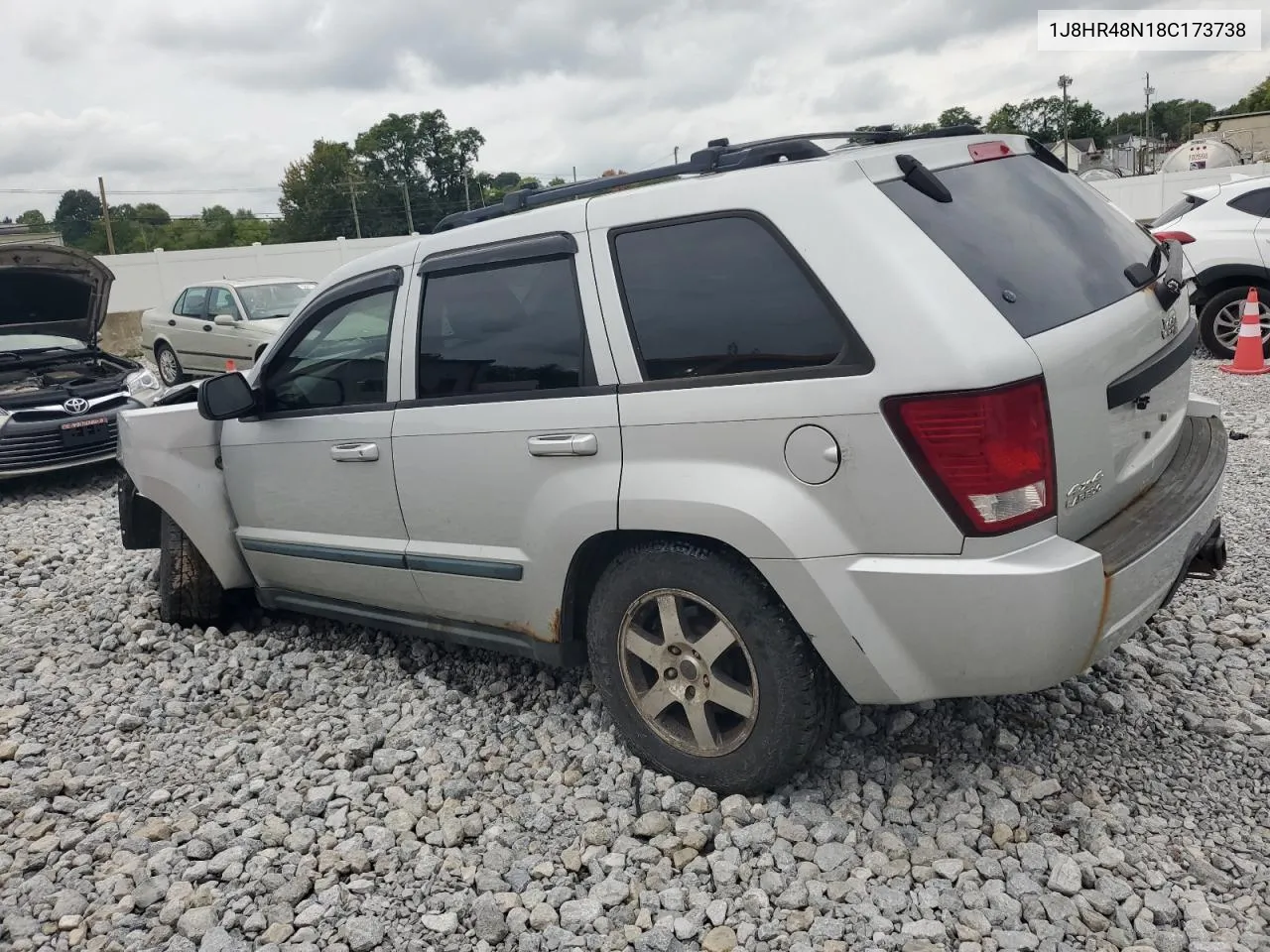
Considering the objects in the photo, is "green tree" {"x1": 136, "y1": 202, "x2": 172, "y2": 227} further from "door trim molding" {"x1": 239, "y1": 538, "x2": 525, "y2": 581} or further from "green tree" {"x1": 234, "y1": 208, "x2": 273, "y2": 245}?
"door trim molding" {"x1": 239, "y1": 538, "x2": 525, "y2": 581}

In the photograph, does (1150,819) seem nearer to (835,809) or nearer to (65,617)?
(835,809)

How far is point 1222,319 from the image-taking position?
8898mm

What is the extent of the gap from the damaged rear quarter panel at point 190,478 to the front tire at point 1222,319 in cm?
834

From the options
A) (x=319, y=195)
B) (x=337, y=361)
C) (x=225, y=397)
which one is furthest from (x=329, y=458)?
(x=319, y=195)

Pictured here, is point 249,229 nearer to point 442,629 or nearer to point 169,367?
point 169,367

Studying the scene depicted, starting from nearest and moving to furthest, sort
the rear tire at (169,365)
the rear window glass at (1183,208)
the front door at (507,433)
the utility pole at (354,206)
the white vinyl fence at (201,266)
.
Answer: the front door at (507,433) → the rear window glass at (1183,208) → the rear tire at (169,365) → the white vinyl fence at (201,266) → the utility pole at (354,206)

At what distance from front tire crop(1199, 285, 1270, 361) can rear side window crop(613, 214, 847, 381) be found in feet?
25.5

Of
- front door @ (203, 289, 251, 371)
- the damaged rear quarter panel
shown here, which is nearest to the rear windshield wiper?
the damaged rear quarter panel

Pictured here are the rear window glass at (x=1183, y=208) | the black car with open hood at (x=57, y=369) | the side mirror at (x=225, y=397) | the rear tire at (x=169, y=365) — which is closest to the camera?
the side mirror at (x=225, y=397)

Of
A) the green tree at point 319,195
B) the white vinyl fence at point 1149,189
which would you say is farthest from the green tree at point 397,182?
the white vinyl fence at point 1149,189

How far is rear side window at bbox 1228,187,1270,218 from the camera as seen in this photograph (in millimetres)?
8594

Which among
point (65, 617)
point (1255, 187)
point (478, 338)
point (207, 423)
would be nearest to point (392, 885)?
point (478, 338)

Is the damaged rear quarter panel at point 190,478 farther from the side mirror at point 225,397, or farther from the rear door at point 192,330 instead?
the rear door at point 192,330

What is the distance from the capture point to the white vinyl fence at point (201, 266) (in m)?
28.3
